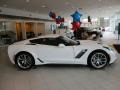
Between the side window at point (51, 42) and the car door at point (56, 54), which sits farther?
the side window at point (51, 42)

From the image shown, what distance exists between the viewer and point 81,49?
201 inches

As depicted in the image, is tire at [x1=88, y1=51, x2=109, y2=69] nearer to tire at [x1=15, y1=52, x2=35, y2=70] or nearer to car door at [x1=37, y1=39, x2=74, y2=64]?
car door at [x1=37, y1=39, x2=74, y2=64]

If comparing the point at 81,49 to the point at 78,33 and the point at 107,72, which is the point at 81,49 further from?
the point at 78,33

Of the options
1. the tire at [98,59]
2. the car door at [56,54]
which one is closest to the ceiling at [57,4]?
the car door at [56,54]

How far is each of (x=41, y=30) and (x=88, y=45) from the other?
15.7 m

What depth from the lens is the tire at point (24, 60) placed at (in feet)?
17.3

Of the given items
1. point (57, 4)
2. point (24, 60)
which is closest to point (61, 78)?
point (24, 60)

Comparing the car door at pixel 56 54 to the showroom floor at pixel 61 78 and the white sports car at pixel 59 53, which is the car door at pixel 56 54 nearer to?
the white sports car at pixel 59 53

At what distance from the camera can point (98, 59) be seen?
5.02 meters

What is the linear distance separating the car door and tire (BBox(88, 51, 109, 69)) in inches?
23.9

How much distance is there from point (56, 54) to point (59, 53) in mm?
101

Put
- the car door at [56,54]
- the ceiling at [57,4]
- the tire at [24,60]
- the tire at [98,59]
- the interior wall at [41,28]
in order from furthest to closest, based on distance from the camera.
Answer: the interior wall at [41,28], the ceiling at [57,4], the tire at [24,60], the car door at [56,54], the tire at [98,59]

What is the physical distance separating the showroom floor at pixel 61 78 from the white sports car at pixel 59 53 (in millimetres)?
228

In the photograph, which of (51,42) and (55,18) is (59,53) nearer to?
(51,42)
